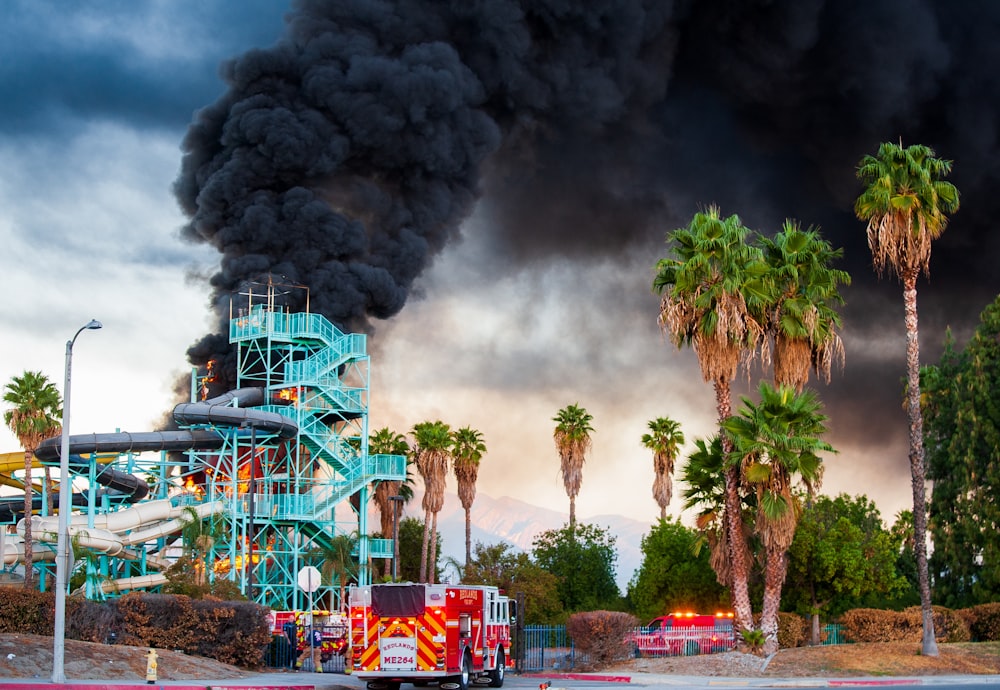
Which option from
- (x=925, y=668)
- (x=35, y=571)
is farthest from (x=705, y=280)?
(x=35, y=571)

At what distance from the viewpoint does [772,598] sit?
35938 mm

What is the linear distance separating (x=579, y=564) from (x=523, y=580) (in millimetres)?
10283

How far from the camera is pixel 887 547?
46031mm

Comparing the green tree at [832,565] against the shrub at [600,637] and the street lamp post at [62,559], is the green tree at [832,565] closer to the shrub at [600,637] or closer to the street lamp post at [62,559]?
the shrub at [600,637]

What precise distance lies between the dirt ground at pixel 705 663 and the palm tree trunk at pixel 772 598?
513mm

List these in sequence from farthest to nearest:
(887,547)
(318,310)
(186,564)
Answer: (318,310) < (186,564) < (887,547)

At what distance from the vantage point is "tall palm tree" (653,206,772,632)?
37.3 metres

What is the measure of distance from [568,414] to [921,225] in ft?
141

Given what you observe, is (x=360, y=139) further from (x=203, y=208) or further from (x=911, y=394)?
(x=911, y=394)

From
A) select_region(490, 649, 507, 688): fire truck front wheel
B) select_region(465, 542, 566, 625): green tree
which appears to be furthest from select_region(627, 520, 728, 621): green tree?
select_region(490, 649, 507, 688): fire truck front wheel

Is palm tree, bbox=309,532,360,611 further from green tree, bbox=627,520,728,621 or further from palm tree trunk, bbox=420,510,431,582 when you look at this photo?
green tree, bbox=627,520,728,621

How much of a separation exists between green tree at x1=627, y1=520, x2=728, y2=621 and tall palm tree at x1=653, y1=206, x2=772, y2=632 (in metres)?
12.0

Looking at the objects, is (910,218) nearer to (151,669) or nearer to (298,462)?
(151,669)

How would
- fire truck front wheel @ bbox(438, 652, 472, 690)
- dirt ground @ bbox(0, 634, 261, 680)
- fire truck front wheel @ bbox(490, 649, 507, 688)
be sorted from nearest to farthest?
dirt ground @ bbox(0, 634, 261, 680)
fire truck front wheel @ bbox(438, 652, 472, 690)
fire truck front wheel @ bbox(490, 649, 507, 688)
